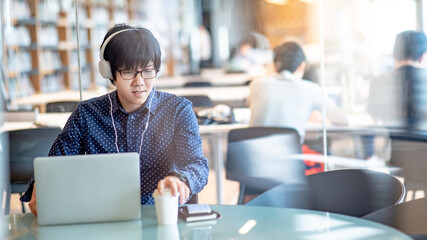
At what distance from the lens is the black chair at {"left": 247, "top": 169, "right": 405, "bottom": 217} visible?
1938 millimetres

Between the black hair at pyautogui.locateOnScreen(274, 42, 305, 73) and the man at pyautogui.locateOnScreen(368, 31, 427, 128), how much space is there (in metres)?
0.58

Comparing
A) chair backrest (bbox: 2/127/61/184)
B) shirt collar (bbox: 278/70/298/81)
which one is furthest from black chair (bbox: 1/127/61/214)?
shirt collar (bbox: 278/70/298/81)

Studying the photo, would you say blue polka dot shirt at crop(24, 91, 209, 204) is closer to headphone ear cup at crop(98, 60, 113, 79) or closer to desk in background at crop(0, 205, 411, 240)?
headphone ear cup at crop(98, 60, 113, 79)

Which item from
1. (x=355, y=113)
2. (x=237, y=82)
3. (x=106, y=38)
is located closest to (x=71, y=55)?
(x=237, y=82)

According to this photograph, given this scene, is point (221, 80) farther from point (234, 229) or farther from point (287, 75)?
point (234, 229)

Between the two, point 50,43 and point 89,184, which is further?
point 50,43

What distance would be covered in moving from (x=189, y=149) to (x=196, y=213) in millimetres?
373

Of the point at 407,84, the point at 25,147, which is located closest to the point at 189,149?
the point at 25,147

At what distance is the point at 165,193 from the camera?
1.46m

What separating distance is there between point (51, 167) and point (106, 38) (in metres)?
0.59

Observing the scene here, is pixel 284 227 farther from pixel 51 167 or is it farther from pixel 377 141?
pixel 377 141

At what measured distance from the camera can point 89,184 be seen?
4.69 feet

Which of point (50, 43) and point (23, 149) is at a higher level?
point (50, 43)

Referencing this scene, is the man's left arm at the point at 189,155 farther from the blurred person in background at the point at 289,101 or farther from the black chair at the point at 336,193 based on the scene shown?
the blurred person in background at the point at 289,101
